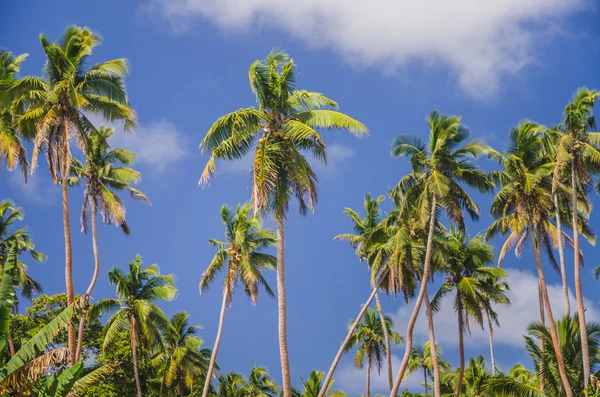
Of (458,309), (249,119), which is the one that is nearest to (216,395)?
(458,309)

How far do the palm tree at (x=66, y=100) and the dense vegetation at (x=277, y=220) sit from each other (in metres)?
0.06

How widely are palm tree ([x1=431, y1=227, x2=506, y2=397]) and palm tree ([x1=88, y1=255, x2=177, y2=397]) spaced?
590 inches

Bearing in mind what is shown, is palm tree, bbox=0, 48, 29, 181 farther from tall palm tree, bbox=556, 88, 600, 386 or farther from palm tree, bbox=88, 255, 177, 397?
tall palm tree, bbox=556, 88, 600, 386

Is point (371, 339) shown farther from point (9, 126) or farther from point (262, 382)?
point (9, 126)

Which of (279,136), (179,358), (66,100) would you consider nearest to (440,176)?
(279,136)

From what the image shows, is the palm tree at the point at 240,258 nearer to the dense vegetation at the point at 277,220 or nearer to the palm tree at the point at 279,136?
the dense vegetation at the point at 277,220

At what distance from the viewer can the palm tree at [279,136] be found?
24.1 metres

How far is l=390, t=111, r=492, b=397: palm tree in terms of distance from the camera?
3325cm

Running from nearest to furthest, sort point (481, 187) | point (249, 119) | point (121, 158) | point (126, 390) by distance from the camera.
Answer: point (249, 119) < point (481, 187) < point (121, 158) < point (126, 390)

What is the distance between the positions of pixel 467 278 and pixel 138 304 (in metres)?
17.5

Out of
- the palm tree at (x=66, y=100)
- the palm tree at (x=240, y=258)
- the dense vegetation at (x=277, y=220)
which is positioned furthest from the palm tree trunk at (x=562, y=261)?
the palm tree at (x=66, y=100)

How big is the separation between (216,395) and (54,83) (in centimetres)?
3008

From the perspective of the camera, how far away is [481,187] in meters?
33.9

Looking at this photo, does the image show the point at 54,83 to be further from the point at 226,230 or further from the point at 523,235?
the point at 523,235
